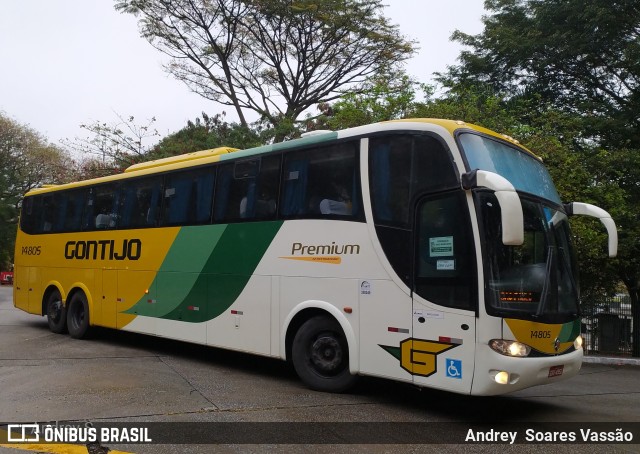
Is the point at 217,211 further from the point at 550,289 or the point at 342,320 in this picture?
the point at 550,289

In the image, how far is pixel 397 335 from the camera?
6430 millimetres

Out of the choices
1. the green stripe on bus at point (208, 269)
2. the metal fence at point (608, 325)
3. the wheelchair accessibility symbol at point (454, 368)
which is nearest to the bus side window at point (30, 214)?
the green stripe on bus at point (208, 269)

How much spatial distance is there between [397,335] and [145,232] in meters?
5.76

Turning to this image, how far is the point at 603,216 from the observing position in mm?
6945

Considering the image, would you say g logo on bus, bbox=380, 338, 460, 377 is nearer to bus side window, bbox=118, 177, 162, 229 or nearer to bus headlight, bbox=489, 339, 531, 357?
bus headlight, bbox=489, 339, 531, 357

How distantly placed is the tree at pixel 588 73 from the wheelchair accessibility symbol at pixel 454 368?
28.5 ft

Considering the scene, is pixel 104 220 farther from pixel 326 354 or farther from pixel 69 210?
pixel 326 354

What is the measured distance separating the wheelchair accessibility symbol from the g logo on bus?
131 mm

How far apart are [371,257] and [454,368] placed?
1628mm

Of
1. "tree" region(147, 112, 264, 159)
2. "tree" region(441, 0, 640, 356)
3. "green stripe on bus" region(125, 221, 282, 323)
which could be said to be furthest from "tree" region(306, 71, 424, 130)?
"green stripe on bus" region(125, 221, 282, 323)

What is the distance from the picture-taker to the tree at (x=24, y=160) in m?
36.9

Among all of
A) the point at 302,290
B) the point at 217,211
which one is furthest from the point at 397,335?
the point at 217,211

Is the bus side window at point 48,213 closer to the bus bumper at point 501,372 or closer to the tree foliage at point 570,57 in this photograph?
the bus bumper at point 501,372

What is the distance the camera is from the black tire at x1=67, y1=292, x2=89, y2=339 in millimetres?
11852
